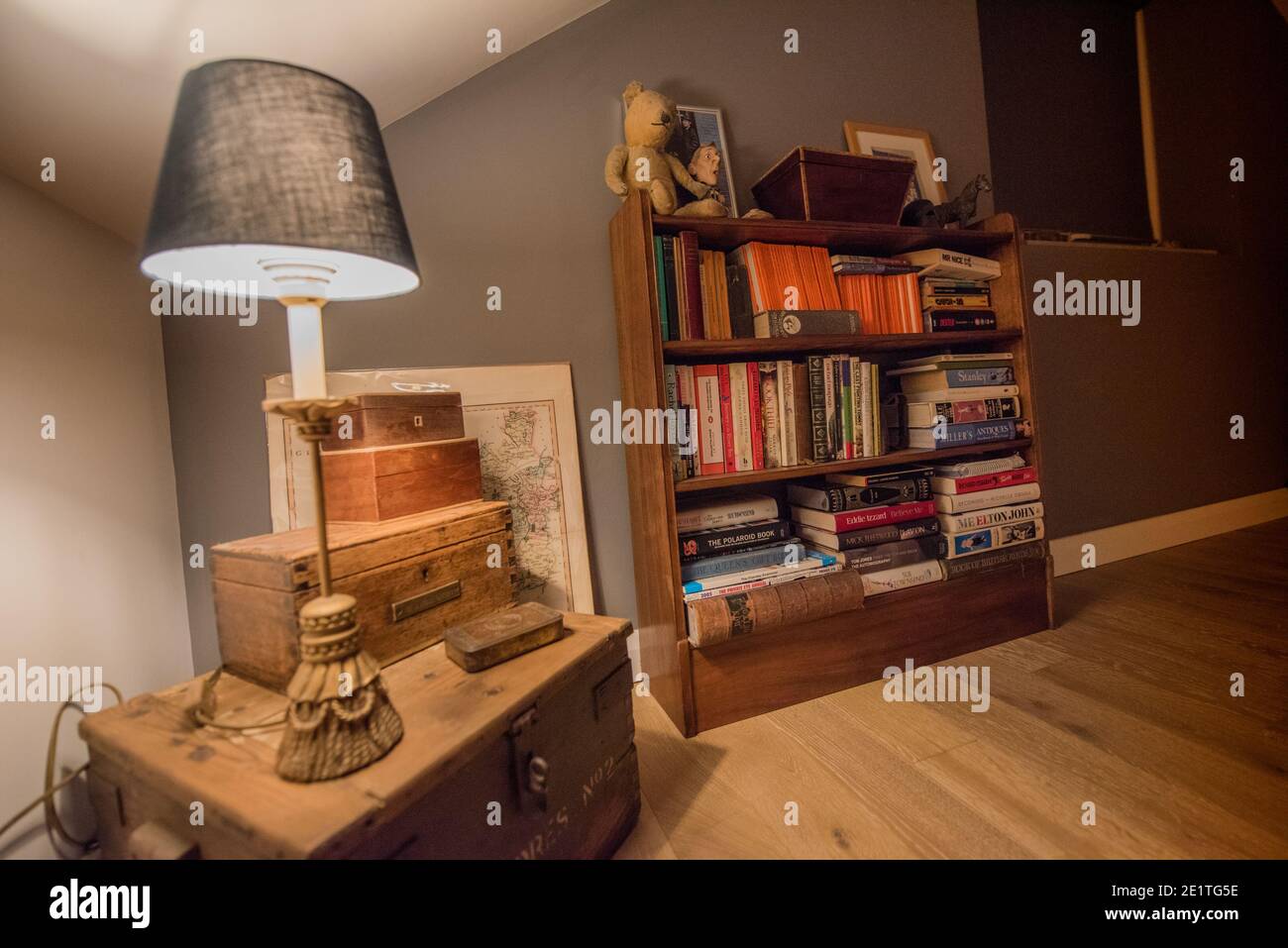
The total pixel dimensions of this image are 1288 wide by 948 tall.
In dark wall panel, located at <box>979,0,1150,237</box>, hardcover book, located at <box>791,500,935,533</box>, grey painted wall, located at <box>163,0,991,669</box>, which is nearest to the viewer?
grey painted wall, located at <box>163,0,991,669</box>

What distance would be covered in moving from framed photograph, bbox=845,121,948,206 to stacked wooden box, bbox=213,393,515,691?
165cm

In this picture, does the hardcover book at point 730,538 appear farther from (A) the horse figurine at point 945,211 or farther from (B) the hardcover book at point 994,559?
(A) the horse figurine at point 945,211

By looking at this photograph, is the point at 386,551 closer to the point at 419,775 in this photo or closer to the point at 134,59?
the point at 419,775

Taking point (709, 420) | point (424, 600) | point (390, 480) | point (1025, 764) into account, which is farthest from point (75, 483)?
point (1025, 764)

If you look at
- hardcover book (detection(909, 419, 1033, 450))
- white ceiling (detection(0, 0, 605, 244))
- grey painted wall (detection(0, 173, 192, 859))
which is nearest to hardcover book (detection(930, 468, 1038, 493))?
hardcover book (detection(909, 419, 1033, 450))

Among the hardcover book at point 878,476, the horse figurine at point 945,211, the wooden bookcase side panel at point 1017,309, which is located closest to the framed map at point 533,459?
the hardcover book at point 878,476

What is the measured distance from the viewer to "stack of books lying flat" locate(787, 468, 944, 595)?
1505 mm

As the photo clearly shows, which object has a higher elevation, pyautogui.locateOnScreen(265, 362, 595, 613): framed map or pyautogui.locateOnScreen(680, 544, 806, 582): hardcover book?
pyautogui.locateOnScreen(265, 362, 595, 613): framed map

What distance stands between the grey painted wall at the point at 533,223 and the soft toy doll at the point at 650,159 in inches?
4.4

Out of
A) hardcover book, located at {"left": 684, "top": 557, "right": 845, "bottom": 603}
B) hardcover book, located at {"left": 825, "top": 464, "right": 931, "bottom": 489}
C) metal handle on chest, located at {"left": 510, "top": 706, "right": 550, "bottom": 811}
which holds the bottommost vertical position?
metal handle on chest, located at {"left": 510, "top": 706, "right": 550, "bottom": 811}

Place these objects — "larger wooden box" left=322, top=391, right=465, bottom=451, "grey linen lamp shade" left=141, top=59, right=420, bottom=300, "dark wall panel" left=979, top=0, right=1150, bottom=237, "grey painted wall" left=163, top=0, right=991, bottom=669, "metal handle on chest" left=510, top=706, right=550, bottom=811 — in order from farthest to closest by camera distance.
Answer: "dark wall panel" left=979, top=0, right=1150, bottom=237 → "grey painted wall" left=163, top=0, right=991, bottom=669 → "larger wooden box" left=322, top=391, right=465, bottom=451 → "metal handle on chest" left=510, top=706, right=550, bottom=811 → "grey linen lamp shade" left=141, top=59, right=420, bottom=300

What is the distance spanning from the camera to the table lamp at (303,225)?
56cm

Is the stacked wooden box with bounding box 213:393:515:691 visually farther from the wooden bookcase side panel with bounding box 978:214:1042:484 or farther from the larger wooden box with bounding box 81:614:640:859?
the wooden bookcase side panel with bounding box 978:214:1042:484
